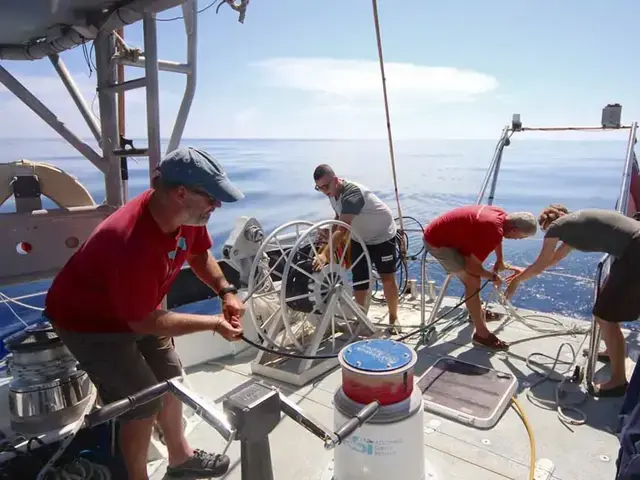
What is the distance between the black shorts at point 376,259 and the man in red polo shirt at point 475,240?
37 cm

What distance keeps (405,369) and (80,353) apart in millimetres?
1203

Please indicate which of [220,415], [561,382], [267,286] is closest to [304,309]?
[267,286]

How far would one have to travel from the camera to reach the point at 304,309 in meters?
3.44

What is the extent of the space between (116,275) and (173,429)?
0.93 metres

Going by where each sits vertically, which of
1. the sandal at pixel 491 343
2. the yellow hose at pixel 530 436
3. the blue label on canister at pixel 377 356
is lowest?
the yellow hose at pixel 530 436

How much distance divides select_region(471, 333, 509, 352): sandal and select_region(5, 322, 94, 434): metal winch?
9.32ft

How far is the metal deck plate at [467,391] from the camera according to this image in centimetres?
279

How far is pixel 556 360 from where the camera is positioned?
3385 mm

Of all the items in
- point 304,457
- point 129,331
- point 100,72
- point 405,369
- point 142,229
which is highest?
point 100,72

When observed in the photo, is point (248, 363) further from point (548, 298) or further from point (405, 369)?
point (548, 298)

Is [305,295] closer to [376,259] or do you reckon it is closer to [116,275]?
[376,259]

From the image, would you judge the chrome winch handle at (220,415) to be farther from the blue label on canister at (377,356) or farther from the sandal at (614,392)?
the sandal at (614,392)

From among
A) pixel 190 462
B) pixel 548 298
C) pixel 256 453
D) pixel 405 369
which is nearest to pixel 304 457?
pixel 190 462

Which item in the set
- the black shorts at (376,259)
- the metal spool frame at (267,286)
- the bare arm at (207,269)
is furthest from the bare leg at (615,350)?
the bare arm at (207,269)
